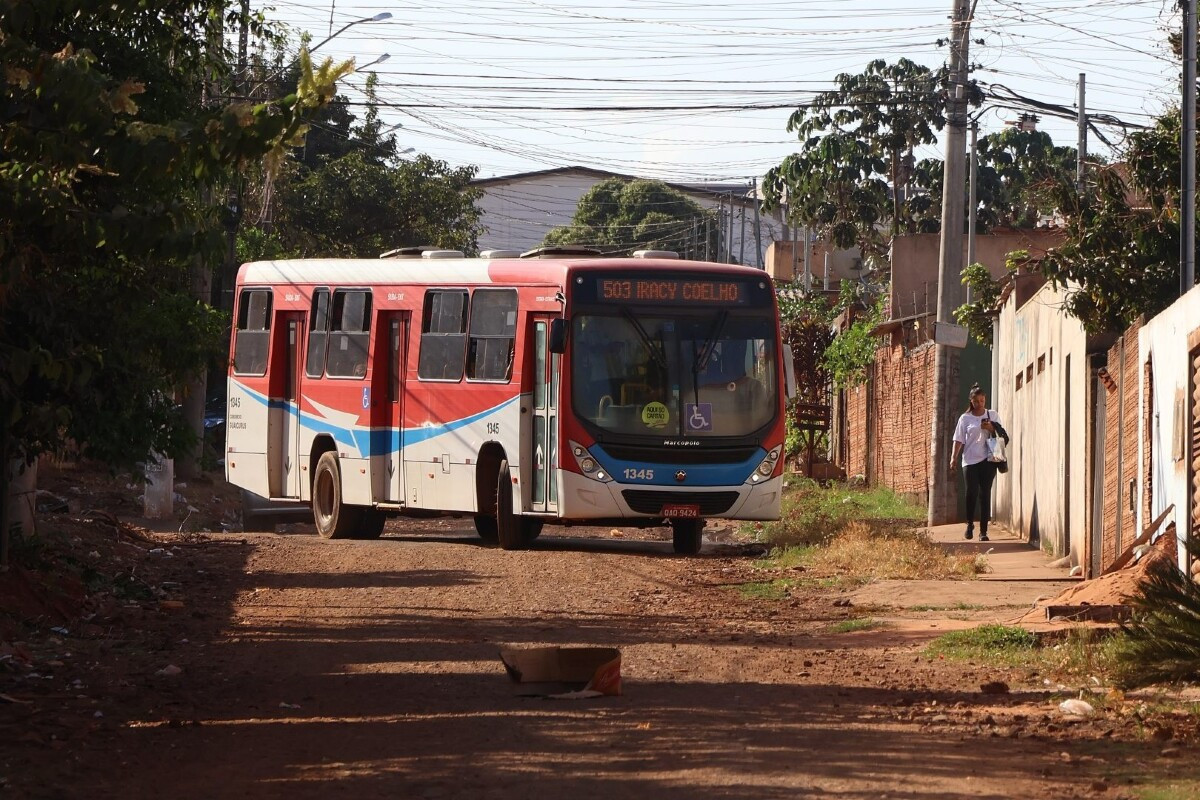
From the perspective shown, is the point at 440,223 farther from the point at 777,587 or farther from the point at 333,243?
the point at 777,587

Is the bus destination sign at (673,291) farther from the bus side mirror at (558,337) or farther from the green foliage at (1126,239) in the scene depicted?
the green foliage at (1126,239)

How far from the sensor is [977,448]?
19.6m

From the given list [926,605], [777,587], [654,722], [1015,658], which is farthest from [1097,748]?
[777,587]

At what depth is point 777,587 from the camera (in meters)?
14.8

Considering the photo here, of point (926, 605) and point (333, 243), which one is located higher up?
point (333, 243)

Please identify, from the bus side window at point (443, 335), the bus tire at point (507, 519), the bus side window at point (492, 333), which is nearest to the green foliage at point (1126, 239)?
the bus side window at point (492, 333)

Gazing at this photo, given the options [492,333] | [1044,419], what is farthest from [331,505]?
[1044,419]

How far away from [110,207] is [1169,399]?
6953mm

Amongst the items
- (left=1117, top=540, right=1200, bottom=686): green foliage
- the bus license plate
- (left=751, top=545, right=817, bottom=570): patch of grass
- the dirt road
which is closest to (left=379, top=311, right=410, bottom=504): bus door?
the bus license plate

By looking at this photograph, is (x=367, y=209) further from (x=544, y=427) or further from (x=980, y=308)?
(x=544, y=427)

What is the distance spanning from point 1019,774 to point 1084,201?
1377 centimetres

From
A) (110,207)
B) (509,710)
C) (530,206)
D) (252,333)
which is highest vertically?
(530,206)

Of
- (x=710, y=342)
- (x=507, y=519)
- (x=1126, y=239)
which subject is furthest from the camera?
(x=1126, y=239)

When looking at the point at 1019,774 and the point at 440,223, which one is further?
the point at 440,223
